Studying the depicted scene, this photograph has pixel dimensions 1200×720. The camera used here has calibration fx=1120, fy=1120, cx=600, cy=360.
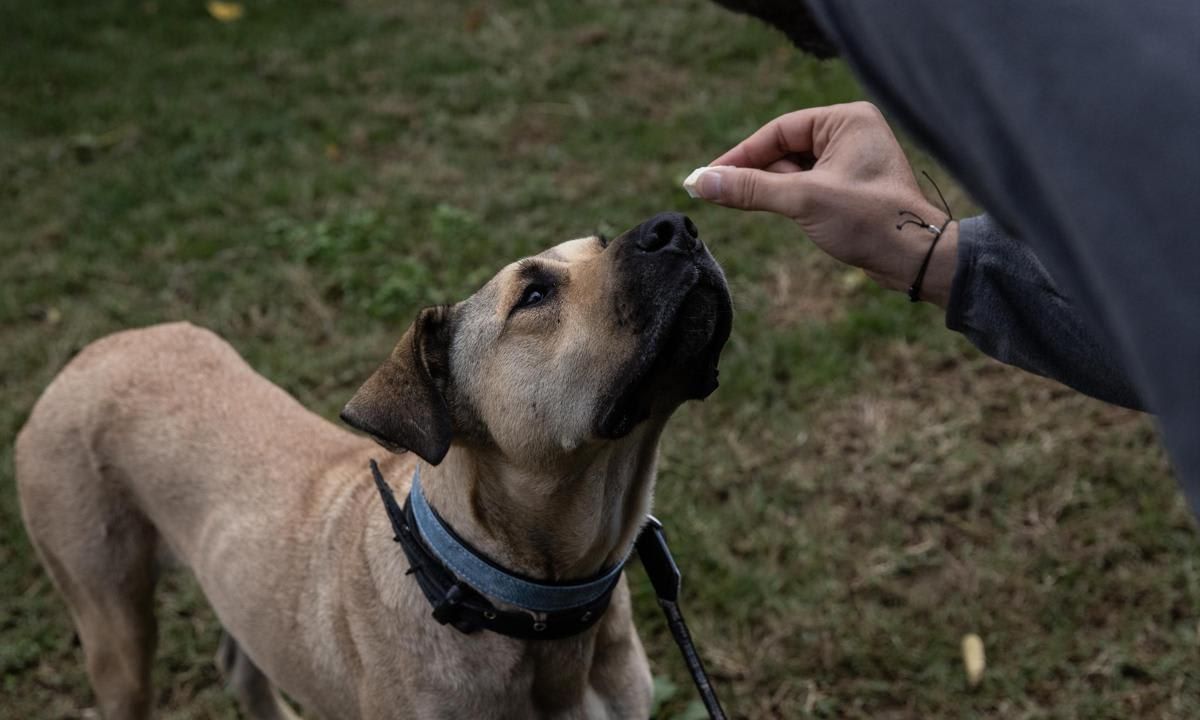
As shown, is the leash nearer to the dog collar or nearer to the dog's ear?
the dog collar

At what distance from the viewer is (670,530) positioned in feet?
14.8

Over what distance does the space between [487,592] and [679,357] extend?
0.73 meters

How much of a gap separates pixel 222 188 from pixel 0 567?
2983mm

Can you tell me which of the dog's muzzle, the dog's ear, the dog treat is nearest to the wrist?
the dog's muzzle

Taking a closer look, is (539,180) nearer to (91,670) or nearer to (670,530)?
(670,530)

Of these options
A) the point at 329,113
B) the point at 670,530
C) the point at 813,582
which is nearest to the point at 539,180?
the point at 329,113

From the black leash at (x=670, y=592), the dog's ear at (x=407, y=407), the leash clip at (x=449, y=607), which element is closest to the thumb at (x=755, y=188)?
the dog's ear at (x=407, y=407)

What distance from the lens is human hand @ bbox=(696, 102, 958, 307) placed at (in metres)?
2.36

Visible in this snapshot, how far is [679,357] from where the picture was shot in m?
2.54

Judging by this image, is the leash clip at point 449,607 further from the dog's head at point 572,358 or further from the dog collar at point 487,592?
the dog's head at point 572,358

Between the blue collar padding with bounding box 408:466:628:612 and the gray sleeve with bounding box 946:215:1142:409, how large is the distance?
1073 millimetres

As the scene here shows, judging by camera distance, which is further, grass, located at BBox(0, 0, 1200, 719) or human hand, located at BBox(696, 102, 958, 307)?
grass, located at BBox(0, 0, 1200, 719)

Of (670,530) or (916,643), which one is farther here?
(670,530)

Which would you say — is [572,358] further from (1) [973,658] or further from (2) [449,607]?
(1) [973,658]
